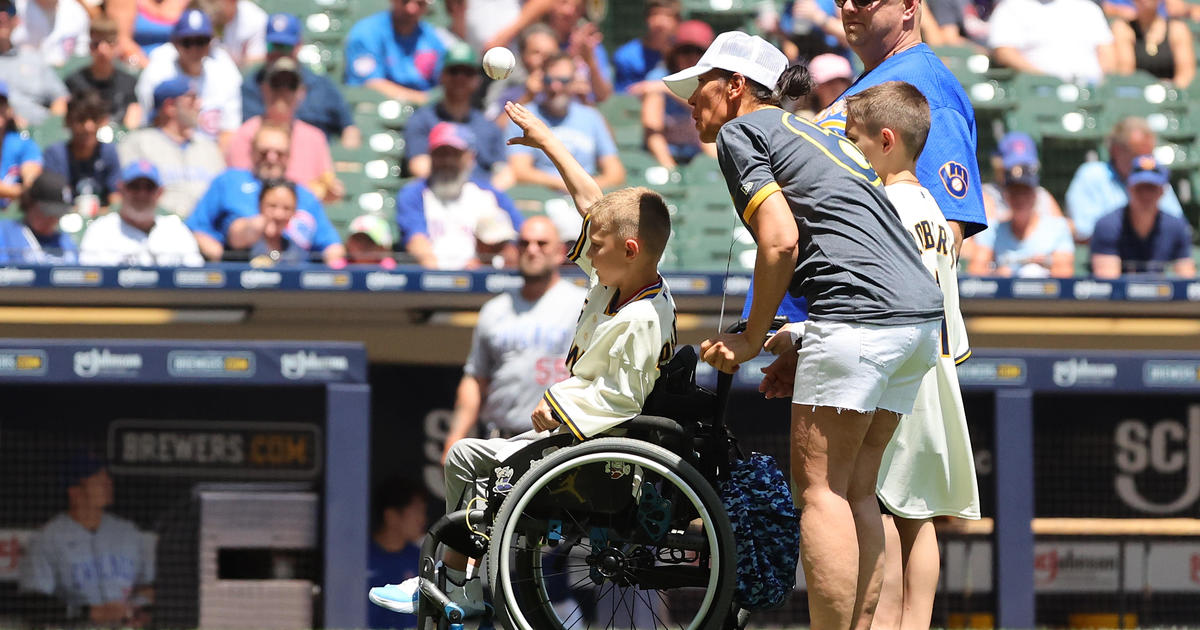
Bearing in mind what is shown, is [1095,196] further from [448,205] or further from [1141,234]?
[448,205]

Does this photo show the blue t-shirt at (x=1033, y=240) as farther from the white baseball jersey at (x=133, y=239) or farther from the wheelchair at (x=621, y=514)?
the wheelchair at (x=621, y=514)

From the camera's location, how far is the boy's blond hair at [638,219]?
3664 mm

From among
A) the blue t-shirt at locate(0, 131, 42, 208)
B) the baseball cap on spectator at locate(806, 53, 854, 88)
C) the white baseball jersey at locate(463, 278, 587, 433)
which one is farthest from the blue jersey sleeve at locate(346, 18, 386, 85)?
the white baseball jersey at locate(463, 278, 587, 433)

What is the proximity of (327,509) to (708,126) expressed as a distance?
2.91m

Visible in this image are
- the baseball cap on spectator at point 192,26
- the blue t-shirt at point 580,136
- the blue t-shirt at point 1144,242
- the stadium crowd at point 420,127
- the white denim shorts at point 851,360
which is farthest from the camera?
the baseball cap on spectator at point 192,26

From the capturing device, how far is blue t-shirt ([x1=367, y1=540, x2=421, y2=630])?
6168 millimetres

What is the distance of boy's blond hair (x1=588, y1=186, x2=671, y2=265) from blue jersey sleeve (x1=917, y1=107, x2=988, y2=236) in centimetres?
74

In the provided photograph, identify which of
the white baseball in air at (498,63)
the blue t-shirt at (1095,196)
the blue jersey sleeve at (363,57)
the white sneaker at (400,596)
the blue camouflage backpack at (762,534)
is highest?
the blue jersey sleeve at (363,57)

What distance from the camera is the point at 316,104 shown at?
850cm

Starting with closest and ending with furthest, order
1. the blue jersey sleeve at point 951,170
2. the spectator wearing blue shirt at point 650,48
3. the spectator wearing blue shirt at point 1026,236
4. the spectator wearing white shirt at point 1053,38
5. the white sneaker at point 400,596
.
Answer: the white sneaker at point 400,596 → the blue jersey sleeve at point 951,170 → the spectator wearing blue shirt at point 1026,236 → the spectator wearing blue shirt at point 650,48 → the spectator wearing white shirt at point 1053,38

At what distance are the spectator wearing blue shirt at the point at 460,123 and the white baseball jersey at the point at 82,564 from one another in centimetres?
277

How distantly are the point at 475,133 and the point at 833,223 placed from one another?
4921mm

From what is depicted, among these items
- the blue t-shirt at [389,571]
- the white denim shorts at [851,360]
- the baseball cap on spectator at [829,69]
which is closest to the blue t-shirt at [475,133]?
the baseball cap on spectator at [829,69]

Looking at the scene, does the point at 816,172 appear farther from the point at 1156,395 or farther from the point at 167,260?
the point at 167,260
